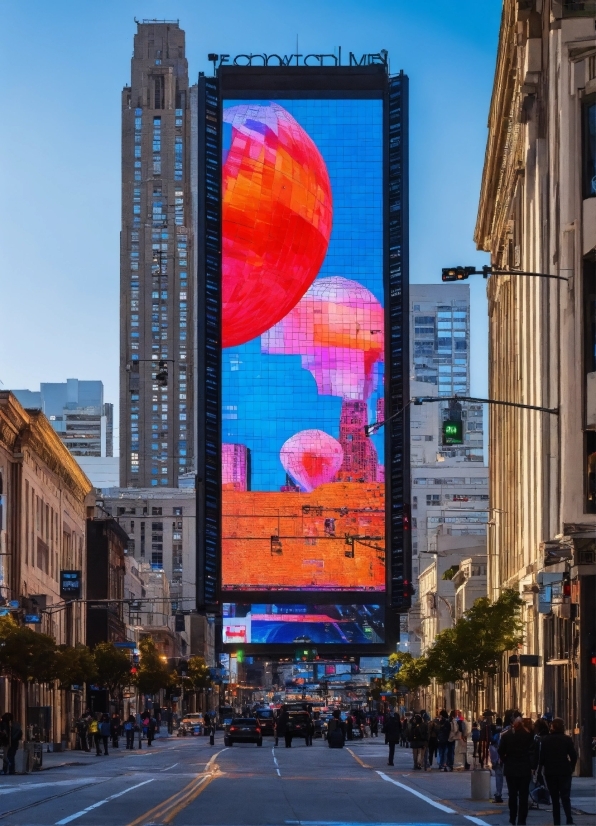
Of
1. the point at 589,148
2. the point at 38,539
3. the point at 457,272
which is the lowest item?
the point at 38,539

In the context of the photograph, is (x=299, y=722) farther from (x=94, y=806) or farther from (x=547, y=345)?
(x=94, y=806)

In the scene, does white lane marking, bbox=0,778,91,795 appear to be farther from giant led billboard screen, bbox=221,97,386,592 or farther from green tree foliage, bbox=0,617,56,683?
giant led billboard screen, bbox=221,97,386,592

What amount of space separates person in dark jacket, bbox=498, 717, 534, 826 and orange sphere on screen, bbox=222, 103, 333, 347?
133007 mm

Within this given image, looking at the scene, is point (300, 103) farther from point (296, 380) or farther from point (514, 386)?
point (514, 386)

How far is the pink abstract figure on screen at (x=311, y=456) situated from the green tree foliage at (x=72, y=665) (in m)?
65.8

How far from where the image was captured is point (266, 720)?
11856 centimetres

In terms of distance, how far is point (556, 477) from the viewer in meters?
62.1

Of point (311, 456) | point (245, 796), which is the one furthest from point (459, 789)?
point (311, 456)

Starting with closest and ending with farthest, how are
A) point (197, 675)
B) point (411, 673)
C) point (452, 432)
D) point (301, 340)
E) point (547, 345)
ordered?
point (452, 432) < point (547, 345) < point (411, 673) < point (301, 340) < point (197, 675)

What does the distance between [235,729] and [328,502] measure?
72686mm

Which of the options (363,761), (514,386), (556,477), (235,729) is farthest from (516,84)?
(235,729)

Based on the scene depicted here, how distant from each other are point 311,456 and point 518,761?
5191 inches

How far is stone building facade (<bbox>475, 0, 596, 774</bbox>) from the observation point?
165 ft

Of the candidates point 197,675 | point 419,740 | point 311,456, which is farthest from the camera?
point 197,675
